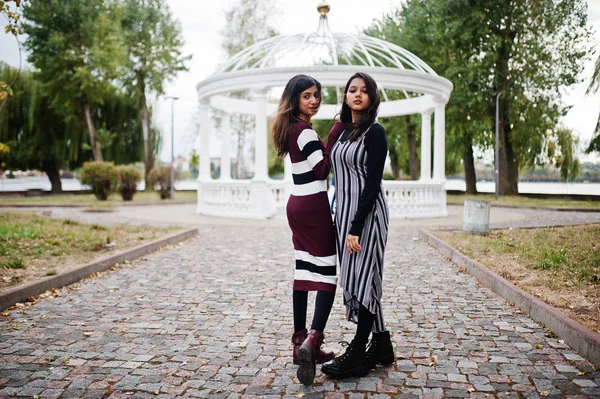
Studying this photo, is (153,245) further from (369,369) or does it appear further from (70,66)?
(70,66)

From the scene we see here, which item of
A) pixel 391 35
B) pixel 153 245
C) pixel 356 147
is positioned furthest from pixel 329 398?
pixel 391 35

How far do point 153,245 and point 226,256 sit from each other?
160cm

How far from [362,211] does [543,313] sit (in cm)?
243

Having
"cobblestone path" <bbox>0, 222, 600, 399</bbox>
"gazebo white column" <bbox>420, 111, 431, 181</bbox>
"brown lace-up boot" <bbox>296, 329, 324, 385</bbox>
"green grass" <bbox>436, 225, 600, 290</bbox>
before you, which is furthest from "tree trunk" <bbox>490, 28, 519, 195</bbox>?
"brown lace-up boot" <bbox>296, 329, 324, 385</bbox>

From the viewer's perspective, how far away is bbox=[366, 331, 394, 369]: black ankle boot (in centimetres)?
357

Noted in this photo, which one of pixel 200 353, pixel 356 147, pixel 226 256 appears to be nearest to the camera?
pixel 356 147

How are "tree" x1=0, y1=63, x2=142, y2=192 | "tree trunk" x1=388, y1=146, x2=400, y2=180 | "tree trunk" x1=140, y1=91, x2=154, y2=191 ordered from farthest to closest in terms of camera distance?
"tree trunk" x1=388, y1=146, x2=400, y2=180, "tree trunk" x1=140, y1=91, x2=154, y2=191, "tree" x1=0, y1=63, x2=142, y2=192

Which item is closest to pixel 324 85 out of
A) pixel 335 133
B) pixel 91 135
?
pixel 335 133

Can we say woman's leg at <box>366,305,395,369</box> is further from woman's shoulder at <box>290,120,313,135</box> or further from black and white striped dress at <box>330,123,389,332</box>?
woman's shoulder at <box>290,120,313,135</box>

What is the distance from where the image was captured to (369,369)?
3.57 metres

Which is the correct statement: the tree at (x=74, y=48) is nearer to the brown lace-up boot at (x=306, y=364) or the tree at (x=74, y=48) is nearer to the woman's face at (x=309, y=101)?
the woman's face at (x=309, y=101)

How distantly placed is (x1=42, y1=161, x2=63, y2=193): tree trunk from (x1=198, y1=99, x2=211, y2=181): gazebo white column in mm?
22280

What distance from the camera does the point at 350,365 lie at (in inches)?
136

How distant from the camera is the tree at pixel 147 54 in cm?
3906
